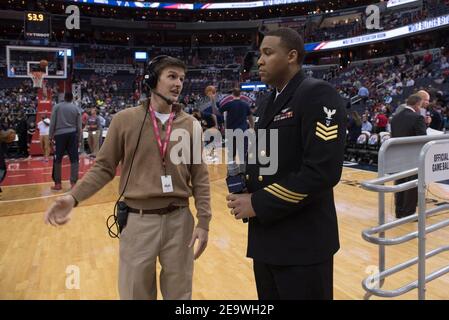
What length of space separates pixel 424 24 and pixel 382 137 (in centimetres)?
2145

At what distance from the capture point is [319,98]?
5.18 feet

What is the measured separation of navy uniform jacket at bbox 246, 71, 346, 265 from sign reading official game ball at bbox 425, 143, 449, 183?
3.19ft

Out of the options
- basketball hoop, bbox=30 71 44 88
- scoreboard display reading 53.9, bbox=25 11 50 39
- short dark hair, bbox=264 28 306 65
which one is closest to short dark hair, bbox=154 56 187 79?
short dark hair, bbox=264 28 306 65

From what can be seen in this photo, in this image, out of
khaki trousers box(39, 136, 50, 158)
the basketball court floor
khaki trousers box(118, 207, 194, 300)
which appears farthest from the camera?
khaki trousers box(39, 136, 50, 158)

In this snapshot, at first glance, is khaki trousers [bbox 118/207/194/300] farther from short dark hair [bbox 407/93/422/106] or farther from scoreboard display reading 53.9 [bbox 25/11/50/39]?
scoreboard display reading 53.9 [bbox 25/11/50/39]

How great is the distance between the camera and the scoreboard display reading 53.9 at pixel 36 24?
70.7ft

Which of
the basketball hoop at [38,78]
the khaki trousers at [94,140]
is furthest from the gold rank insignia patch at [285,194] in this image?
the basketball hoop at [38,78]

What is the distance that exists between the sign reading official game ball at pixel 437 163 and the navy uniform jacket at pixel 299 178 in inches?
38.3

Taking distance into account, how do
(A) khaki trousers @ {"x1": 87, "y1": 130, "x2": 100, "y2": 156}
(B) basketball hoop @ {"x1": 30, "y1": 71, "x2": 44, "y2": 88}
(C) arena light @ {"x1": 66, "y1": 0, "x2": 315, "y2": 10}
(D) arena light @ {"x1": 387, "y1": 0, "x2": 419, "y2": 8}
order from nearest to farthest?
(A) khaki trousers @ {"x1": 87, "y1": 130, "x2": 100, "y2": 156}
(B) basketball hoop @ {"x1": 30, "y1": 71, "x2": 44, "y2": 88}
(D) arena light @ {"x1": 387, "y1": 0, "x2": 419, "y2": 8}
(C) arena light @ {"x1": 66, "y1": 0, "x2": 315, "y2": 10}

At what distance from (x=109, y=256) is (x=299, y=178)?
10.5ft

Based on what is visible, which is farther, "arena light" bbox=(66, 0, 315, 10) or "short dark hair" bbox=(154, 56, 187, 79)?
"arena light" bbox=(66, 0, 315, 10)

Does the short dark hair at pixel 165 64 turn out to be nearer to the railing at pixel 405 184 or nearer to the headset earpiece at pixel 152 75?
the headset earpiece at pixel 152 75

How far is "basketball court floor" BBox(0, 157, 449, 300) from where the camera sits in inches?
134
